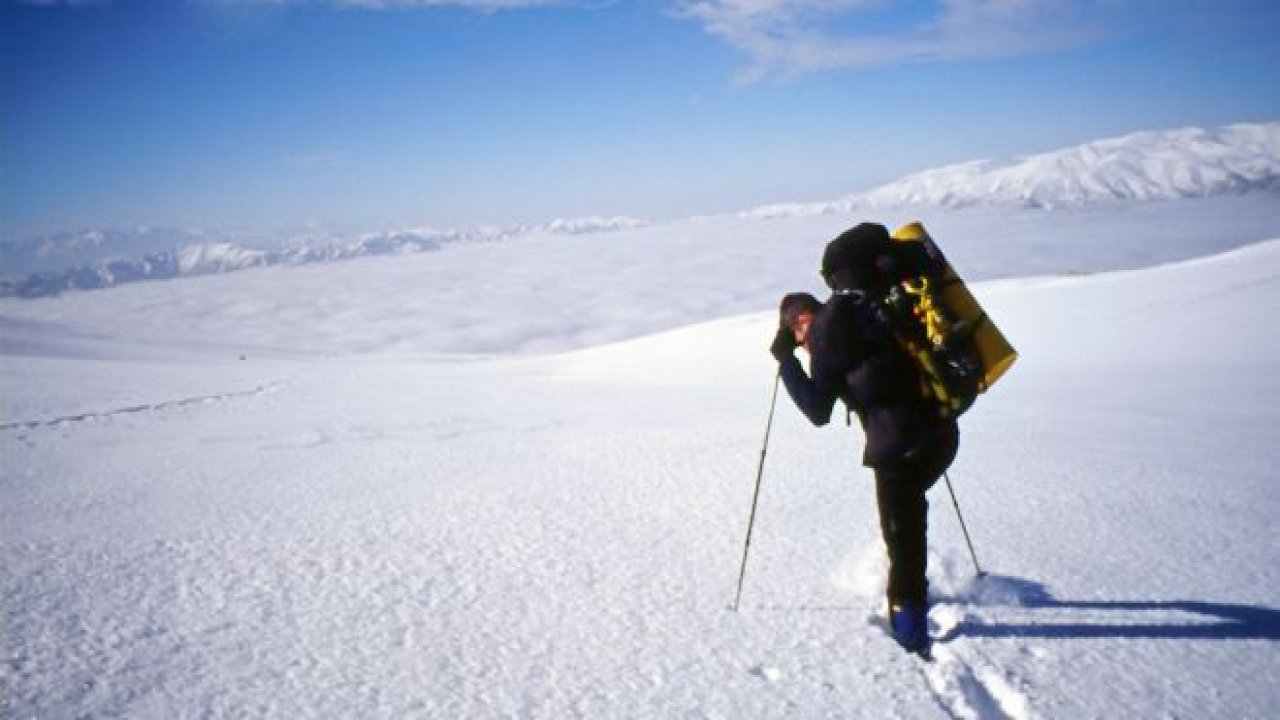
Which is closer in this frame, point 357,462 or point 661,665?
point 661,665

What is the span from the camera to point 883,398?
9.14 feet

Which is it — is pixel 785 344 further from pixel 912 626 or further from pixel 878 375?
pixel 912 626

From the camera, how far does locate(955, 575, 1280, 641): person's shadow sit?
297 cm

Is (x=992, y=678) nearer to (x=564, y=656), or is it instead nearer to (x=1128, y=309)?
(x=564, y=656)


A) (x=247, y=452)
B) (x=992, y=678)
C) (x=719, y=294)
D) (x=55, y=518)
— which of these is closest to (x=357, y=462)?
(x=247, y=452)

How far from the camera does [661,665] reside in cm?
275

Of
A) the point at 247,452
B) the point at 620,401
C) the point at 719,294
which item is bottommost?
the point at 719,294

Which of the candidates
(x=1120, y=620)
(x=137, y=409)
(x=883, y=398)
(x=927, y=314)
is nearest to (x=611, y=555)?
(x=883, y=398)

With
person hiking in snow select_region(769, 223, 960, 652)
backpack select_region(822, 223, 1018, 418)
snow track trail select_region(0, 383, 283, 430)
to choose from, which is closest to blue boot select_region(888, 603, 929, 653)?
person hiking in snow select_region(769, 223, 960, 652)

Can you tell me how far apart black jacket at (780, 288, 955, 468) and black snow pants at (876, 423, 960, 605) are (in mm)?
61

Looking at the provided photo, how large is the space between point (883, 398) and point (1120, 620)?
5.51 feet

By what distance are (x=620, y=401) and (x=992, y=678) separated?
718 centimetres

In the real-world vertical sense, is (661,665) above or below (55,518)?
below

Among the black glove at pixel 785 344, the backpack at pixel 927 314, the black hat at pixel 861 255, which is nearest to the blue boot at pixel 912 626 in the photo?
the backpack at pixel 927 314
